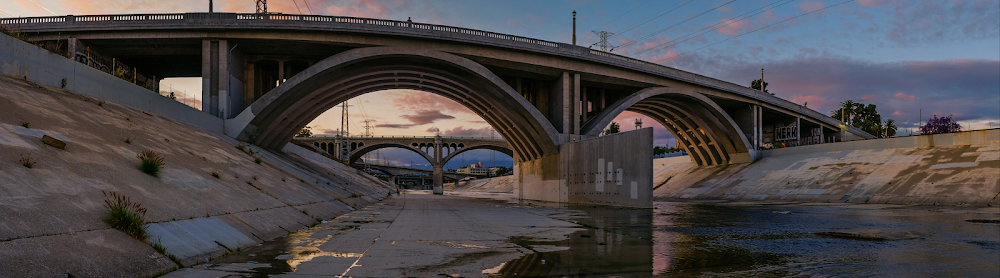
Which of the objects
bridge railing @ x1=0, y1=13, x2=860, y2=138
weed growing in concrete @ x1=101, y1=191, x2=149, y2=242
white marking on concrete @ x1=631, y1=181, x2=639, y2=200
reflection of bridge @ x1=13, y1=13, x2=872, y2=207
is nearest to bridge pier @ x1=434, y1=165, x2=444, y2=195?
reflection of bridge @ x1=13, y1=13, x2=872, y2=207

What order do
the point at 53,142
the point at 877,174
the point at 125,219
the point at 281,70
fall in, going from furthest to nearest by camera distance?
the point at 281,70
the point at 877,174
the point at 53,142
the point at 125,219

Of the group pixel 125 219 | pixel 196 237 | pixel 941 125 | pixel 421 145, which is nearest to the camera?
pixel 125 219

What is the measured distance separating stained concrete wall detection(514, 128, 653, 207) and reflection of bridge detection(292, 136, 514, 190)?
72.7 m

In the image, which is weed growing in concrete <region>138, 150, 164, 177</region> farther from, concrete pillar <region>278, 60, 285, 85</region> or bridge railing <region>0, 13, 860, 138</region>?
concrete pillar <region>278, 60, 285, 85</region>

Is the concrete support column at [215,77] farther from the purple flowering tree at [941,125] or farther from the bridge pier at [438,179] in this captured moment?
the purple flowering tree at [941,125]

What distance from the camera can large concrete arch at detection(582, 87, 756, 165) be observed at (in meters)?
53.0

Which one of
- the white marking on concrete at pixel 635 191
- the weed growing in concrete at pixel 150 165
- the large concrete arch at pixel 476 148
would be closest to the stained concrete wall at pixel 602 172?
the white marking on concrete at pixel 635 191

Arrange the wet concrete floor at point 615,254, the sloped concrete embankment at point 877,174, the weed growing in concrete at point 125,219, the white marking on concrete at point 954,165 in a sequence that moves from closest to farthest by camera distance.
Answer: the weed growing in concrete at point 125,219 < the wet concrete floor at point 615,254 < the sloped concrete embankment at point 877,174 < the white marking on concrete at point 954,165

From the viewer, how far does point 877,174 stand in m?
41.2

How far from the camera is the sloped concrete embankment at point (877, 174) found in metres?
34.4

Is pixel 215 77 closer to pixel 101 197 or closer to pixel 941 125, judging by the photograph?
pixel 101 197

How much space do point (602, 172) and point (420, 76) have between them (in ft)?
66.1

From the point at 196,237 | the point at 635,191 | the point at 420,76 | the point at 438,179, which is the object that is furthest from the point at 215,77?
the point at 438,179

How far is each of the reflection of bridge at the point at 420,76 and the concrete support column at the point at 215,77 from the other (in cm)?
8
